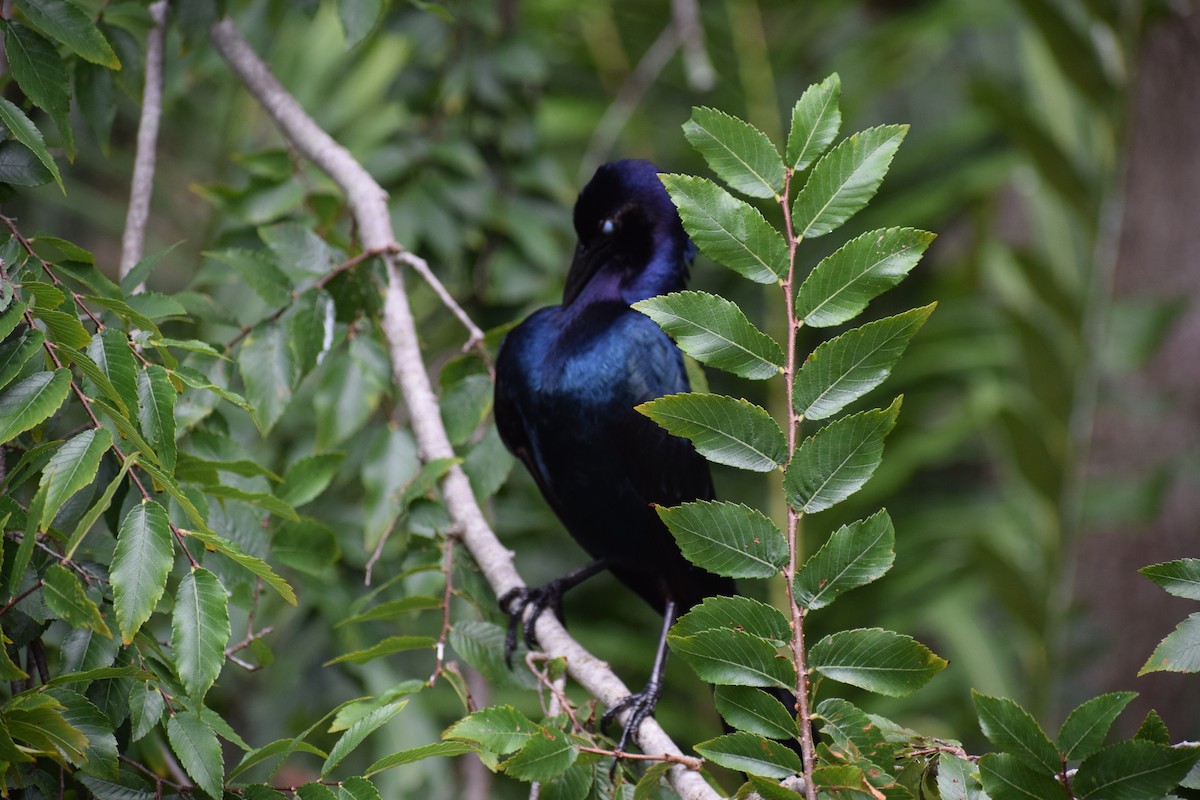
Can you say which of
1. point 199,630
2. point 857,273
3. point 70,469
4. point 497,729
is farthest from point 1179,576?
point 70,469

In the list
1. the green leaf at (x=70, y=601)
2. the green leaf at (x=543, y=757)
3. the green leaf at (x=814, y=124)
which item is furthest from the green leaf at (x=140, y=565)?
the green leaf at (x=814, y=124)

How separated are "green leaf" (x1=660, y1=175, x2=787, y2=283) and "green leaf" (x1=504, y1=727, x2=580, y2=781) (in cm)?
48

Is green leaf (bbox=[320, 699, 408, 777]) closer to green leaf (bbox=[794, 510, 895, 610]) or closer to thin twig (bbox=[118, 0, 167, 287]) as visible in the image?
green leaf (bbox=[794, 510, 895, 610])

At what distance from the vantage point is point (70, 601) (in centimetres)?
104

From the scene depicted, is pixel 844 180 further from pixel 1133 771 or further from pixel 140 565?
pixel 140 565

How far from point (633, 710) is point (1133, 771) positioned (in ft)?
2.58

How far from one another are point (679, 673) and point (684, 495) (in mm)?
1169

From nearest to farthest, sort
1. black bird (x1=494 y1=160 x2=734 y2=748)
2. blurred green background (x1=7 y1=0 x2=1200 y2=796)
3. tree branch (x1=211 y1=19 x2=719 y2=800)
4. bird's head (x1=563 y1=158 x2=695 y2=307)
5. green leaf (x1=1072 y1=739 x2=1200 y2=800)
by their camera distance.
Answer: green leaf (x1=1072 y1=739 x2=1200 y2=800) < tree branch (x1=211 y1=19 x2=719 y2=800) < black bird (x1=494 y1=160 x2=734 y2=748) < bird's head (x1=563 y1=158 x2=695 y2=307) < blurred green background (x1=7 y1=0 x2=1200 y2=796)

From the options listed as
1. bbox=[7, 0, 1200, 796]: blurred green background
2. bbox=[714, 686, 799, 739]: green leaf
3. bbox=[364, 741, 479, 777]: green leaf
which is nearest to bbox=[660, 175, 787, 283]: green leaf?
bbox=[714, 686, 799, 739]: green leaf

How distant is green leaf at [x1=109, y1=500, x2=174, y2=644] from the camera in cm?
100

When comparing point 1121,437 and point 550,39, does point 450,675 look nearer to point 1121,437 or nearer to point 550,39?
point 550,39

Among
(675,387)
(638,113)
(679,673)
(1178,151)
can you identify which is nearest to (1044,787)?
(675,387)

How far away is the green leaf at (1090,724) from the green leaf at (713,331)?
15.7 inches

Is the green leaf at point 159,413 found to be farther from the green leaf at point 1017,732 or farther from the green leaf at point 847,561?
the green leaf at point 1017,732
